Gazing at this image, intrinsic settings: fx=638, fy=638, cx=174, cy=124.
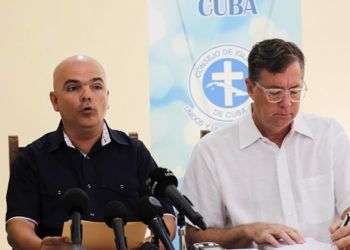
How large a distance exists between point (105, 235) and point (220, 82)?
2229 millimetres

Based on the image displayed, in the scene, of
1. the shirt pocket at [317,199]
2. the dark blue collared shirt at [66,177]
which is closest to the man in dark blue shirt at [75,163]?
the dark blue collared shirt at [66,177]

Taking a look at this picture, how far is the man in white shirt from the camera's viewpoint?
7.47ft

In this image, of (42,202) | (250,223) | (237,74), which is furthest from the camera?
(237,74)

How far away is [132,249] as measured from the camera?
1.87 metres

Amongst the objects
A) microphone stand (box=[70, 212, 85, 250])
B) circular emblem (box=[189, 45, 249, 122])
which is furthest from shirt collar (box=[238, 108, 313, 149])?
circular emblem (box=[189, 45, 249, 122])

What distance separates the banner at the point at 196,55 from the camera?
396 cm

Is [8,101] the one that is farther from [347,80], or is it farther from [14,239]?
[347,80]

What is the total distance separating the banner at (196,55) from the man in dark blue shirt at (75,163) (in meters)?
1.37

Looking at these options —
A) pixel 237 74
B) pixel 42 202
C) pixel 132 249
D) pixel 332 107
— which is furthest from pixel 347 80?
pixel 132 249

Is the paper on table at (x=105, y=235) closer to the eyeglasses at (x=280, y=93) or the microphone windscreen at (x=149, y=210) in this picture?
the microphone windscreen at (x=149, y=210)

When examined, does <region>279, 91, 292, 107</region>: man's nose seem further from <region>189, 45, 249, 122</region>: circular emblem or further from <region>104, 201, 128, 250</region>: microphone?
<region>189, 45, 249, 122</region>: circular emblem

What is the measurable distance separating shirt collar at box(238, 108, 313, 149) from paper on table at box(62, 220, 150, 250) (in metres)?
0.71

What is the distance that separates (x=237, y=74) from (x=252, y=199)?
1.68 metres

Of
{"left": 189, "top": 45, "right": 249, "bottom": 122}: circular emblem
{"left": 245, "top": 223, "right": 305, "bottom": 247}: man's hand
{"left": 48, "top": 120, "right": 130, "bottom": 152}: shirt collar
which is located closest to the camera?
{"left": 245, "top": 223, "right": 305, "bottom": 247}: man's hand
